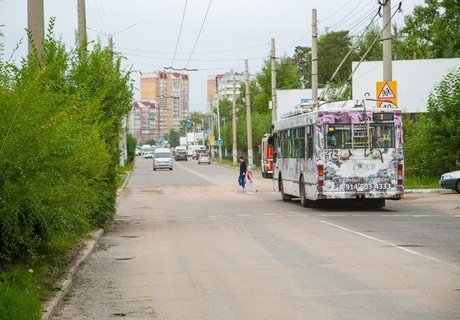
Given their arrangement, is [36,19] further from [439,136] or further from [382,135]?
[439,136]

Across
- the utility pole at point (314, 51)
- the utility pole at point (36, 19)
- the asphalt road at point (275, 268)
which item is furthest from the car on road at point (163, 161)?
the utility pole at point (36, 19)

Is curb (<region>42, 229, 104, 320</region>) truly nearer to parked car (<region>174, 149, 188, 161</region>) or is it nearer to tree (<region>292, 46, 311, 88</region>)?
tree (<region>292, 46, 311, 88</region>)

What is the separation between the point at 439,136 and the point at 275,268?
953 inches

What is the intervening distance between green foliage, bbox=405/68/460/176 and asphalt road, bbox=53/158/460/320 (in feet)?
38.8

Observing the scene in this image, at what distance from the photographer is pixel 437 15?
242ft

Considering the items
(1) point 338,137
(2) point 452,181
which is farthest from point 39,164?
(2) point 452,181

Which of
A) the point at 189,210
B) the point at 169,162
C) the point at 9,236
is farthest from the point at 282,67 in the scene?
the point at 9,236

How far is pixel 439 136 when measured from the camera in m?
35.3

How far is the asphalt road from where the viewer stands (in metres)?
9.32

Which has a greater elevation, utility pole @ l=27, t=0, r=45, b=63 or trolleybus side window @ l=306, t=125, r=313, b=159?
utility pole @ l=27, t=0, r=45, b=63

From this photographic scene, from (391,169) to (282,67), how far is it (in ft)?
278

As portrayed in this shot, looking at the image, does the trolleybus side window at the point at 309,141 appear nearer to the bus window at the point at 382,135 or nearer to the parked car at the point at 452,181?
the bus window at the point at 382,135

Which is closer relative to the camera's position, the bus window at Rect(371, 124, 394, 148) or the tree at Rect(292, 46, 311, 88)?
the bus window at Rect(371, 124, 394, 148)

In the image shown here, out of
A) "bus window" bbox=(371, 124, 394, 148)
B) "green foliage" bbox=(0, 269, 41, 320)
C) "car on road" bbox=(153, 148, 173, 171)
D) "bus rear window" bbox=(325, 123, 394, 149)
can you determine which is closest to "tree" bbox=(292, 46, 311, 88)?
"car on road" bbox=(153, 148, 173, 171)
